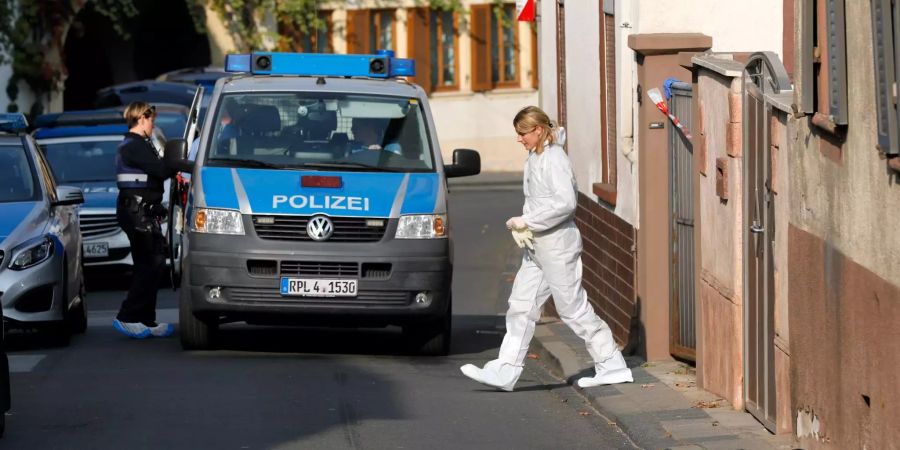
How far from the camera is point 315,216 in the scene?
12242mm

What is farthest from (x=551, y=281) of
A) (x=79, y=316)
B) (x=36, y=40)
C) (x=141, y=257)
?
(x=36, y=40)

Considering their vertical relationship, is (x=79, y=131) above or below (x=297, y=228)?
above

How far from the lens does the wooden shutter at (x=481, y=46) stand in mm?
37656

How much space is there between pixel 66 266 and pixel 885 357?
794 cm

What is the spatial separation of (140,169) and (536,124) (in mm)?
4254

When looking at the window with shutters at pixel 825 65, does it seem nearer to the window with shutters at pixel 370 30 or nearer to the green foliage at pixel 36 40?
the green foliage at pixel 36 40

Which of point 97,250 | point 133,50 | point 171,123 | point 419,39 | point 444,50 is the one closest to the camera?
point 97,250

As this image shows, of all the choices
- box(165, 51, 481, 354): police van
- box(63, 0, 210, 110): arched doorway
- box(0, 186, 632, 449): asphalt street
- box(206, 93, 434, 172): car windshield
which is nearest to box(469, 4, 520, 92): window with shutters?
box(63, 0, 210, 110): arched doorway

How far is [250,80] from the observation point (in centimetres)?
1362

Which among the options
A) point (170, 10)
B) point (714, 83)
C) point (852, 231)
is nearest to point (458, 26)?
point (170, 10)

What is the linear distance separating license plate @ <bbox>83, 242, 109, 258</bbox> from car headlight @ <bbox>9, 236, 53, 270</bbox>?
212 inches

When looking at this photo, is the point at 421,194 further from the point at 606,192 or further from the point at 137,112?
the point at 137,112

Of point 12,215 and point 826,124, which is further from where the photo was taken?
point 12,215

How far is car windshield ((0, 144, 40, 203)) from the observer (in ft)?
44.5
